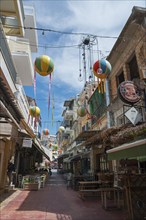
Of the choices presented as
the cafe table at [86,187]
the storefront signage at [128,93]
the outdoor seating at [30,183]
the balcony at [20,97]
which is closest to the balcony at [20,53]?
the balcony at [20,97]

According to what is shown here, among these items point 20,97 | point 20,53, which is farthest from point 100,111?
point 20,53

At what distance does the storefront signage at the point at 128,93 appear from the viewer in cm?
841

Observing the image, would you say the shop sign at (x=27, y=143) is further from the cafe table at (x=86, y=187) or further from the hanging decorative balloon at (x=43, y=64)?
the hanging decorative balloon at (x=43, y=64)

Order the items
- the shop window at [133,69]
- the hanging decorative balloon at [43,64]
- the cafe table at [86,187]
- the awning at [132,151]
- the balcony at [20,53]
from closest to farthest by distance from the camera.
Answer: the awning at [132,151], the hanging decorative balloon at [43,64], the cafe table at [86,187], the shop window at [133,69], the balcony at [20,53]

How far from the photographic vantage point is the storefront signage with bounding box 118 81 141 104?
8414 millimetres

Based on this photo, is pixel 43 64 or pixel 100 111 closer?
pixel 43 64

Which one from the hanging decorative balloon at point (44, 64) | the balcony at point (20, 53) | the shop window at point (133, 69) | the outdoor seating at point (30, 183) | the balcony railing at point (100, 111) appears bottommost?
the outdoor seating at point (30, 183)

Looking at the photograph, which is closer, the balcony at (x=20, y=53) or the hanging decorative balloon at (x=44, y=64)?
the hanging decorative balloon at (x=44, y=64)

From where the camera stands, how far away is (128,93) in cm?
852

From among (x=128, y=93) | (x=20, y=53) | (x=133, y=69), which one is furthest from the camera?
(x=20, y=53)

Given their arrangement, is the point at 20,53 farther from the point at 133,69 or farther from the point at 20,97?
the point at 133,69

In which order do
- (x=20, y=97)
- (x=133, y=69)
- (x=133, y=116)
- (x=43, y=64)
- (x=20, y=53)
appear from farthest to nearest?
(x=20, y=97), (x=20, y=53), (x=133, y=69), (x=133, y=116), (x=43, y=64)

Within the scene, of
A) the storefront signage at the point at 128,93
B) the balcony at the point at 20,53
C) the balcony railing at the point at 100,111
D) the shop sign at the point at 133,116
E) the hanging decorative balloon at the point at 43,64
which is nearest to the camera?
the hanging decorative balloon at the point at 43,64

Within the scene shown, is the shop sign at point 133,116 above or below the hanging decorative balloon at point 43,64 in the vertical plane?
below
